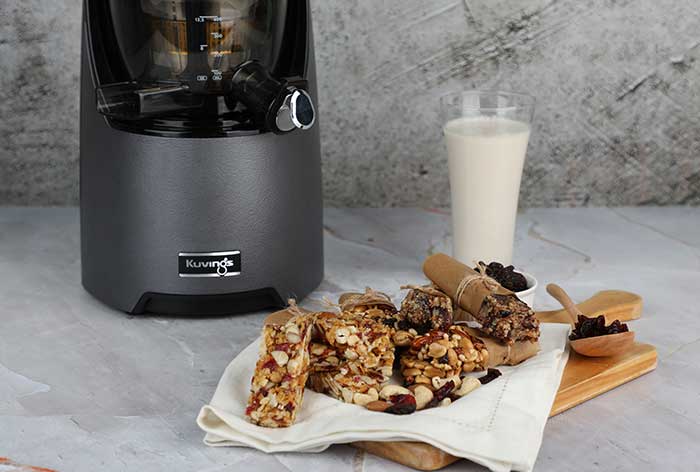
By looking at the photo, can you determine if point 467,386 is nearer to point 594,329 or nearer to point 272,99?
point 594,329

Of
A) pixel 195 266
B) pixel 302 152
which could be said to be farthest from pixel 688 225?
pixel 195 266

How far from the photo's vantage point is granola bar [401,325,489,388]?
0.90m

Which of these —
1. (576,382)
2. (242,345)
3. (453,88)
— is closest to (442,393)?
(576,382)

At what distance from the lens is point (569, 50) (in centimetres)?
144

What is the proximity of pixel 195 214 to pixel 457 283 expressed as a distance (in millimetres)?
265

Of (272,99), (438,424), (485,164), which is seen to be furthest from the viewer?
(485,164)

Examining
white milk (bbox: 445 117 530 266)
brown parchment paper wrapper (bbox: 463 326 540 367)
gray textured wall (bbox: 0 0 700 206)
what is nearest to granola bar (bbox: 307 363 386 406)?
brown parchment paper wrapper (bbox: 463 326 540 367)

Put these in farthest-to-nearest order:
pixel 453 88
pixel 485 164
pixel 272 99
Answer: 1. pixel 453 88
2. pixel 485 164
3. pixel 272 99

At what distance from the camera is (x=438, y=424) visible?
2.70 ft

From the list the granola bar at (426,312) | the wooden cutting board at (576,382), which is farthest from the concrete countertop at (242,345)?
the granola bar at (426,312)

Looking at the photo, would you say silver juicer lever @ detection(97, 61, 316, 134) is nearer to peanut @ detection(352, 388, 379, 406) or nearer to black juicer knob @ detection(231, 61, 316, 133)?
black juicer knob @ detection(231, 61, 316, 133)

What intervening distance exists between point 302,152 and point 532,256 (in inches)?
14.2

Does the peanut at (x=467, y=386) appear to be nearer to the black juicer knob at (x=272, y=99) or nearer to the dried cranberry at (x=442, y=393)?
the dried cranberry at (x=442, y=393)

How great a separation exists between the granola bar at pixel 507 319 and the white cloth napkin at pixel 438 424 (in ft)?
0.11
